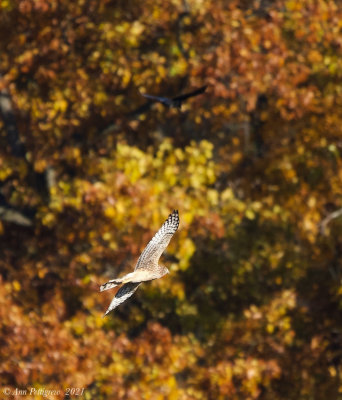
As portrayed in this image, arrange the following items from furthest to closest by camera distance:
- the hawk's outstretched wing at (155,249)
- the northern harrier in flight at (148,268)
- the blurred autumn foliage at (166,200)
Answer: the blurred autumn foliage at (166,200), the hawk's outstretched wing at (155,249), the northern harrier in flight at (148,268)

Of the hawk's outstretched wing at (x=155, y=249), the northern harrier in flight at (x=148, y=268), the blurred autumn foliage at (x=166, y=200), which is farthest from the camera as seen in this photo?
the blurred autumn foliage at (x=166, y=200)

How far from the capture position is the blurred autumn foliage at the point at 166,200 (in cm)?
1307

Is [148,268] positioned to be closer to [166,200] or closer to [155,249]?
[155,249]

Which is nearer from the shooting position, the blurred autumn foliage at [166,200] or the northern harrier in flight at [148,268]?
the northern harrier in flight at [148,268]

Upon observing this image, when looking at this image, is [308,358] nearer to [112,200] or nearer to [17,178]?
[112,200]

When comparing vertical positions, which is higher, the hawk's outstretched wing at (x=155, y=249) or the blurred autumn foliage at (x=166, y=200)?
the hawk's outstretched wing at (x=155, y=249)

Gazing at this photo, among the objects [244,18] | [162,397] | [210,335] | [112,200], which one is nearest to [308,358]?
[210,335]

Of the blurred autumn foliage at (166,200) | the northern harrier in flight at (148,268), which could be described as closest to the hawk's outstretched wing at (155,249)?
the northern harrier in flight at (148,268)

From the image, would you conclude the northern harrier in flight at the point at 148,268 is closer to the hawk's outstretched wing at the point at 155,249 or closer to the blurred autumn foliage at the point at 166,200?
the hawk's outstretched wing at the point at 155,249

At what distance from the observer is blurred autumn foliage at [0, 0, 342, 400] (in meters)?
13.1

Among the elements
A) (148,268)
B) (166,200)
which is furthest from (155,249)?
(166,200)

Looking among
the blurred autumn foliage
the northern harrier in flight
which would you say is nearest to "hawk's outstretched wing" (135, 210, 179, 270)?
the northern harrier in flight

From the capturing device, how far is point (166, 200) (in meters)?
13.0

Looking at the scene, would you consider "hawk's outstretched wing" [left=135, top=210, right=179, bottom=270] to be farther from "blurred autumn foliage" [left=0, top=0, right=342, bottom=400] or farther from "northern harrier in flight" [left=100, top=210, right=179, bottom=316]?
"blurred autumn foliage" [left=0, top=0, right=342, bottom=400]
